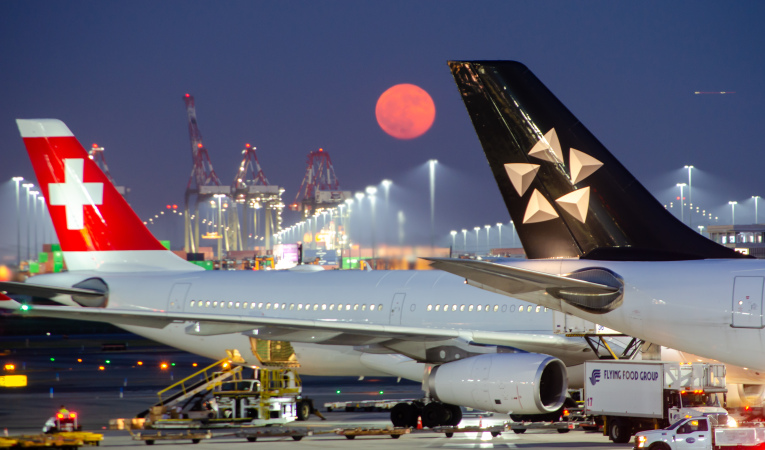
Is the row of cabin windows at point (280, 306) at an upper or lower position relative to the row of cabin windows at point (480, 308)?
upper

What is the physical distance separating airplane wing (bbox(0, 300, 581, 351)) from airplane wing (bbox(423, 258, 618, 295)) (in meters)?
5.48

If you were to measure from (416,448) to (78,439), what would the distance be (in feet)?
22.9

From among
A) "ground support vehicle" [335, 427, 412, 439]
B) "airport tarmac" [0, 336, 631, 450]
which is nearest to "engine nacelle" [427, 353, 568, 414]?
"airport tarmac" [0, 336, 631, 450]

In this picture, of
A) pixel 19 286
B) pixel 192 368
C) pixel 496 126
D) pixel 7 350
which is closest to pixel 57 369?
pixel 192 368

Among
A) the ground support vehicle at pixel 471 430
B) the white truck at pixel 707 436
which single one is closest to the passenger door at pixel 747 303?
the white truck at pixel 707 436

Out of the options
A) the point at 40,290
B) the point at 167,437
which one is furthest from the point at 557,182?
the point at 40,290

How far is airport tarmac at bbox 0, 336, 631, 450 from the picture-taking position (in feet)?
71.9

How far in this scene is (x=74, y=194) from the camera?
104ft

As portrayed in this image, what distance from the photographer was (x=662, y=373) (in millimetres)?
17734

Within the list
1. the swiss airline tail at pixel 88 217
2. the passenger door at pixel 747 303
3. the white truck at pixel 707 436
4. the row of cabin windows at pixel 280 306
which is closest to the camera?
the passenger door at pixel 747 303

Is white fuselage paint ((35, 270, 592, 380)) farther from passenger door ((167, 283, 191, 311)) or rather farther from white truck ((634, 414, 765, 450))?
white truck ((634, 414, 765, 450))

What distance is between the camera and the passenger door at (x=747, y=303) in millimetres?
15211

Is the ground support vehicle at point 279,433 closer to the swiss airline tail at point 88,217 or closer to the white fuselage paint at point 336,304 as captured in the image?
the white fuselage paint at point 336,304

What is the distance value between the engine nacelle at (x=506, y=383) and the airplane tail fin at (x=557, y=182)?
2.78 m
